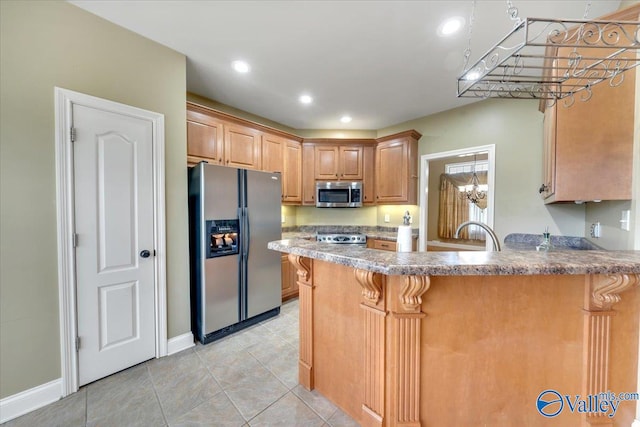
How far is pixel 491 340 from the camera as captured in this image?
1.25 meters

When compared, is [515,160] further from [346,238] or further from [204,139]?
[204,139]

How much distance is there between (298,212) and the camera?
4.45 metres

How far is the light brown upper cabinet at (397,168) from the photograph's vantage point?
380 cm

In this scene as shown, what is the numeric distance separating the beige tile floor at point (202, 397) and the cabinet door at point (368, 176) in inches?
105

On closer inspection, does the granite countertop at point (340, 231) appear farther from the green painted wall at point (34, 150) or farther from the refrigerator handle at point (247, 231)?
the green painted wall at point (34, 150)

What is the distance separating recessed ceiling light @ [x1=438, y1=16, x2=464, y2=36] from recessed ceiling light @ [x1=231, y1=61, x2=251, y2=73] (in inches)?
69.6

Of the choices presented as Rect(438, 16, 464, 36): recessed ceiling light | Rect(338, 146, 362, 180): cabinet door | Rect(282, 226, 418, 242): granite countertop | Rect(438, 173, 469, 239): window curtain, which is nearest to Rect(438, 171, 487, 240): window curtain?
Rect(438, 173, 469, 239): window curtain

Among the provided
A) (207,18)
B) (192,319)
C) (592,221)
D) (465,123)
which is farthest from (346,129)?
(192,319)

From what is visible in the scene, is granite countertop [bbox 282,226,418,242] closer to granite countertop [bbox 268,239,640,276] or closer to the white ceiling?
the white ceiling

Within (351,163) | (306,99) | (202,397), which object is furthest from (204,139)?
(202,397)

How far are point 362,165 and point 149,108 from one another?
3.00 meters

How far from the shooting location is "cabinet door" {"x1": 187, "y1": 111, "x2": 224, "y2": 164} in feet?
8.81

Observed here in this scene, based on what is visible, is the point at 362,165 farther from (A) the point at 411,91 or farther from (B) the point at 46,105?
(B) the point at 46,105

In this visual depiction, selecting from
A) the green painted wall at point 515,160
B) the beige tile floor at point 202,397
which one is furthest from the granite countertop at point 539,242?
the beige tile floor at point 202,397
